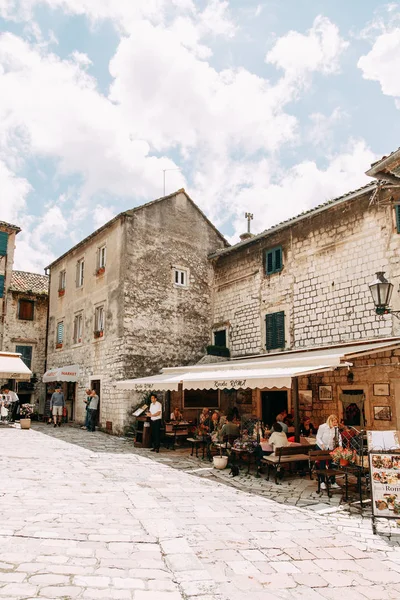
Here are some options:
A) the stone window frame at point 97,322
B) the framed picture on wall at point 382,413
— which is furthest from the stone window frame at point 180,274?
the framed picture on wall at point 382,413

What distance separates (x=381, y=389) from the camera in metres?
11.6

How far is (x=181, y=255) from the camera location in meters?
18.7

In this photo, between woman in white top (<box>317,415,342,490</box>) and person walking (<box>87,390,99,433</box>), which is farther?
person walking (<box>87,390,99,433</box>)

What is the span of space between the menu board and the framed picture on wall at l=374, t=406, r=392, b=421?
560 cm

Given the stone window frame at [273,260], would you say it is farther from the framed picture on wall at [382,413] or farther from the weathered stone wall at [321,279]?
the framed picture on wall at [382,413]

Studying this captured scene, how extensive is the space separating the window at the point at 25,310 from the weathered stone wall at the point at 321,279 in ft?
39.6

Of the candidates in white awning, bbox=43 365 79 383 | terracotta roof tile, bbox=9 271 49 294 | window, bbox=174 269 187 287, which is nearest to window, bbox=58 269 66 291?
terracotta roof tile, bbox=9 271 49 294

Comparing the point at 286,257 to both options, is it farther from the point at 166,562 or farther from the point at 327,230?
the point at 166,562

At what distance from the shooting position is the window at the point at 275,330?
15.2 m

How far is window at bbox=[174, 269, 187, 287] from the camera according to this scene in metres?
18.5

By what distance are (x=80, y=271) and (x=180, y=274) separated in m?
5.31

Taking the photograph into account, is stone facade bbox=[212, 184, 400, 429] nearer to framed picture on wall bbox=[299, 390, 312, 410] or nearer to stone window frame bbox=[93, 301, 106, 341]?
framed picture on wall bbox=[299, 390, 312, 410]

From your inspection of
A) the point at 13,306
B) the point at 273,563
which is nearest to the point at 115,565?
the point at 273,563

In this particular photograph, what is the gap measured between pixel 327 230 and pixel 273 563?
35.9 feet
